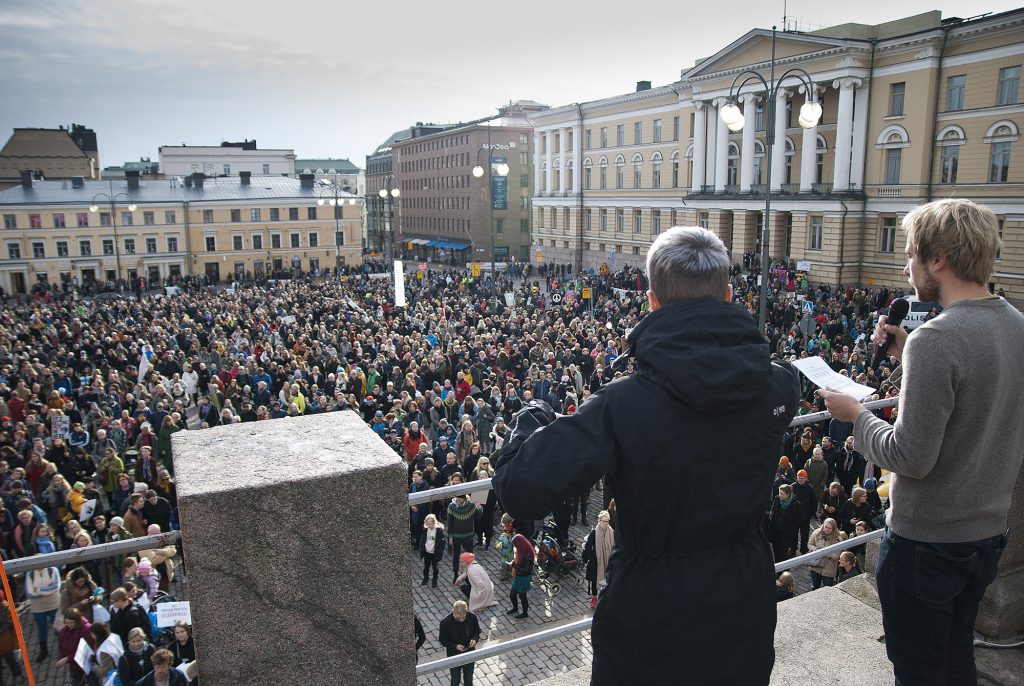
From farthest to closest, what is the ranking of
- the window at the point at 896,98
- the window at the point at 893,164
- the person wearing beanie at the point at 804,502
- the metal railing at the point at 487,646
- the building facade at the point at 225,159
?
the building facade at the point at 225,159
the window at the point at 893,164
the window at the point at 896,98
the person wearing beanie at the point at 804,502
the metal railing at the point at 487,646

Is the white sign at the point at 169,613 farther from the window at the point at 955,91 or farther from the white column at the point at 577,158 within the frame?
the white column at the point at 577,158

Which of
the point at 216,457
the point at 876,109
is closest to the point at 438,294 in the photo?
the point at 876,109

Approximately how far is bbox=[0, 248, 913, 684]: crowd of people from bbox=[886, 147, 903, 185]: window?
9043 mm

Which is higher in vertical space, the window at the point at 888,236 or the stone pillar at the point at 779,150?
the stone pillar at the point at 779,150

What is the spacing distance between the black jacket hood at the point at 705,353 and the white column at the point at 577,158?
69278 mm

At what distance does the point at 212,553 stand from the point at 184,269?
74767 millimetres

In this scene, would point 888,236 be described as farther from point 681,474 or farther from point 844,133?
point 681,474

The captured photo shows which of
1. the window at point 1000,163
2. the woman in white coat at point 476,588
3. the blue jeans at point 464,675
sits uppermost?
the window at point 1000,163

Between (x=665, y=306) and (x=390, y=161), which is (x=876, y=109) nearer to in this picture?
(x=665, y=306)

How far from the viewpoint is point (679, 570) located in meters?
1.86

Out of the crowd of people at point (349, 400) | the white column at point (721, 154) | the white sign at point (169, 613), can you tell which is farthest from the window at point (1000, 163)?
the white sign at point (169, 613)

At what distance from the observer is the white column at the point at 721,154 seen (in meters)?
50.8

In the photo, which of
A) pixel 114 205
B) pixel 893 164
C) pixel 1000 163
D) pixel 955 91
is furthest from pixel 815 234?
pixel 114 205

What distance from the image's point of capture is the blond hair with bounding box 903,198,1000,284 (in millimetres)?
2264
